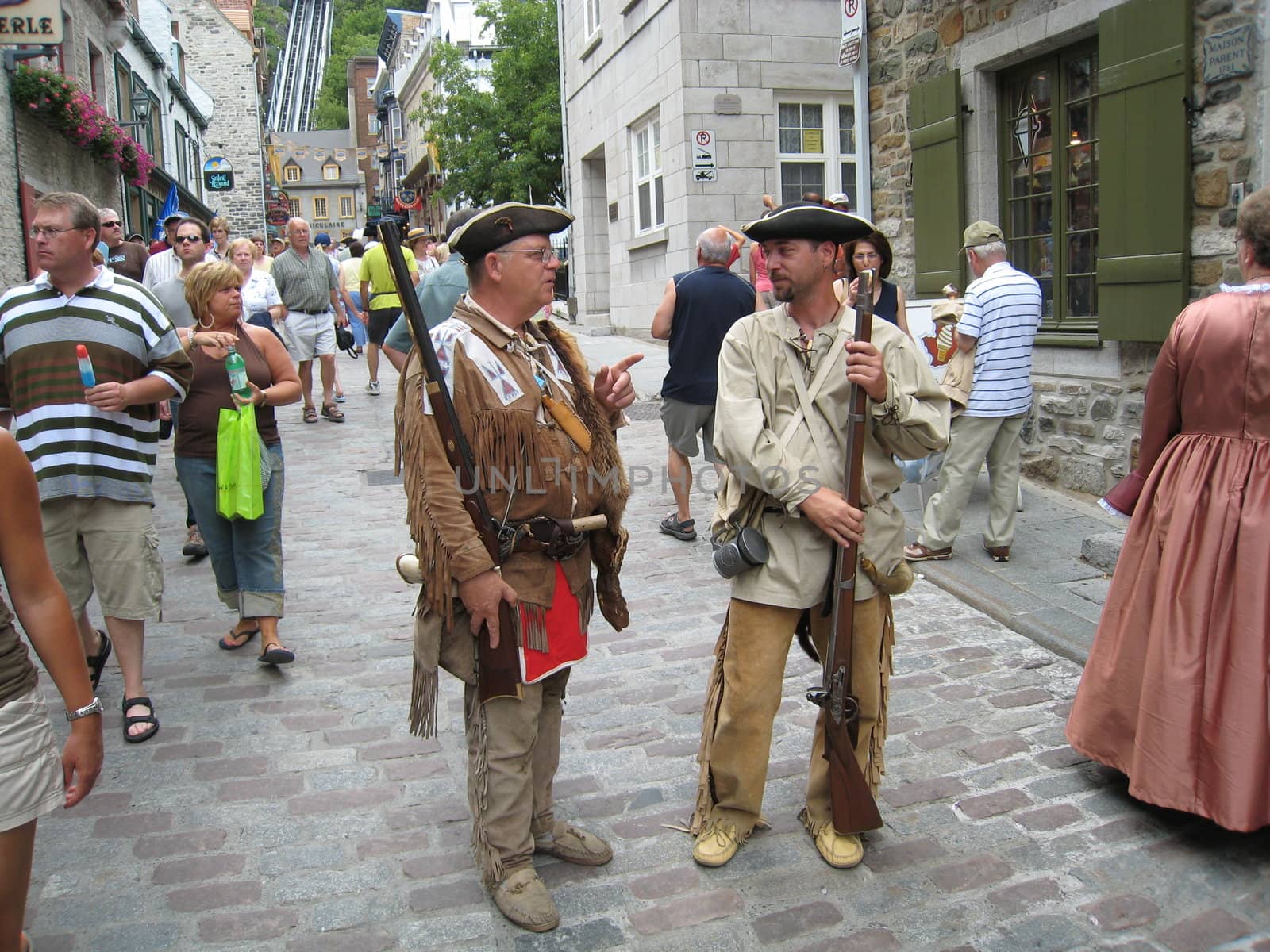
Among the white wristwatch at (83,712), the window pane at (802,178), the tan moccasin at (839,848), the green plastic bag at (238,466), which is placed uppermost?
the window pane at (802,178)

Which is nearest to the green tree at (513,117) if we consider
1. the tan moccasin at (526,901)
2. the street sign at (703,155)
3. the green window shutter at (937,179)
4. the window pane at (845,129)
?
the window pane at (845,129)

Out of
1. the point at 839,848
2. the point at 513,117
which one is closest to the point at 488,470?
the point at 839,848

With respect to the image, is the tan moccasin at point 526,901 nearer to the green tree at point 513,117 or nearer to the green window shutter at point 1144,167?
the green window shutter at point 1144,167

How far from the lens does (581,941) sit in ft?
9.94

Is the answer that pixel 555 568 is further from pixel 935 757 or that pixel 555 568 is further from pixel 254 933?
pixel 935 757

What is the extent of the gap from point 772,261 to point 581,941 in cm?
204

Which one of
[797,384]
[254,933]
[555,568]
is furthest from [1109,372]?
[254,933]

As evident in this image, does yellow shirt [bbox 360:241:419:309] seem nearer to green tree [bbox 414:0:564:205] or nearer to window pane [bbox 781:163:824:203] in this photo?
window pane [bbox 781:163:824:203]

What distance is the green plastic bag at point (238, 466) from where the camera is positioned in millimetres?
4984

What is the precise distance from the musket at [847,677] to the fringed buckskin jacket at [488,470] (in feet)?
A: 2.34

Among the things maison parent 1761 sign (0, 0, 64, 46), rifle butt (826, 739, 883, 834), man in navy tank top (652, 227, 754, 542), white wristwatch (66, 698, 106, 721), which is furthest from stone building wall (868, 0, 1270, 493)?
maison parent 1761 sign (0, 0, 64, 46)

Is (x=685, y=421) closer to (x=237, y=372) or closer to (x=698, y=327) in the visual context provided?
(x=698, y=327)

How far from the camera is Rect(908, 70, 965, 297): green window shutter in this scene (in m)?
8.62

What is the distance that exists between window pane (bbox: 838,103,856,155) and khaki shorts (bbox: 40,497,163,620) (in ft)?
44.4
